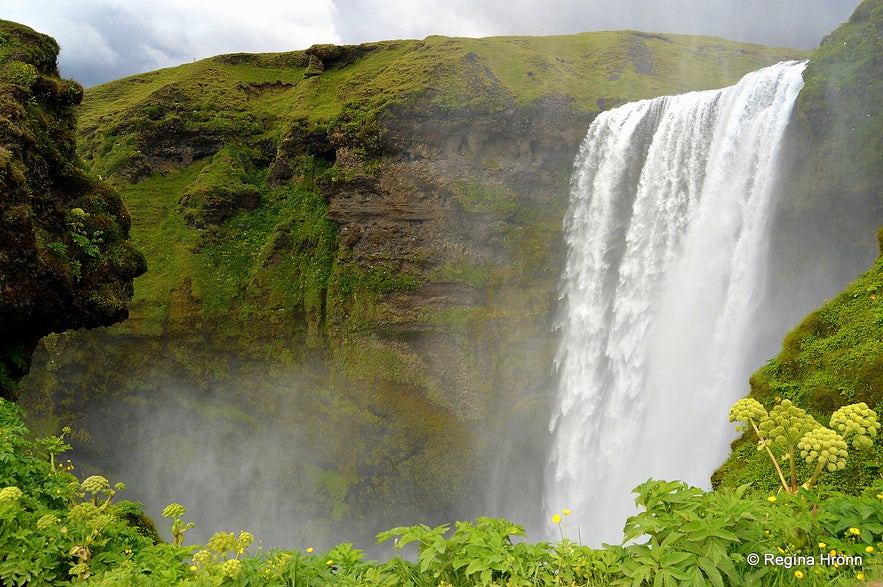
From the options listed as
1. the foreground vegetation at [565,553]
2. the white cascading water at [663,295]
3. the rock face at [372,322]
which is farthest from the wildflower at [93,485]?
the rock face at [372,322]

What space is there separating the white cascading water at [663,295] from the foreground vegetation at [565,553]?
12584mm

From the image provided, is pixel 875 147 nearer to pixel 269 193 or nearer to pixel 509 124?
pixel 509 124

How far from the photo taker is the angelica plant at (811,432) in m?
3.52

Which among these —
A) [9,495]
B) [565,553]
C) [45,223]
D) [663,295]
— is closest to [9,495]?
[9,495]

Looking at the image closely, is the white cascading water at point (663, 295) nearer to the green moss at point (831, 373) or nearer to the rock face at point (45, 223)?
the green moss at point (831, 373)

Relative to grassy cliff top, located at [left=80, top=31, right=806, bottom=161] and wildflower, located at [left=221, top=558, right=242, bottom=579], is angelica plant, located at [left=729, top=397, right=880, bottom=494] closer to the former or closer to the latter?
wildflower, located at [left=221, top=558, right=242, bottom=579]

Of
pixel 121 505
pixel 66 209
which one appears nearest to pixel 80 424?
pixel 66 209

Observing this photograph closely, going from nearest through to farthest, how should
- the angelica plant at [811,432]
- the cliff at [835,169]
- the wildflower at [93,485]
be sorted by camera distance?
the angelica plant at [811,432] < the wildflower at [93,485] < the cliff at [835,169]

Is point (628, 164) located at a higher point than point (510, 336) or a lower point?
higher

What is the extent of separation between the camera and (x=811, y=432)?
146 inches

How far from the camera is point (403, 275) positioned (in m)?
25.2

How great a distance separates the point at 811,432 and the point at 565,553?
209cm

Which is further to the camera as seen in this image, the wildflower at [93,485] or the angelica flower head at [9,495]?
the wildflower at [93,485]

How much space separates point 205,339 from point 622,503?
2118cm
